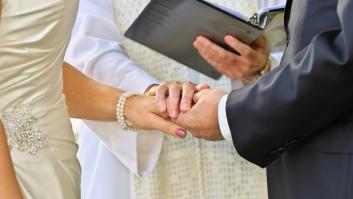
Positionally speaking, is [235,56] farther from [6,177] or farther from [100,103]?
[6,177]

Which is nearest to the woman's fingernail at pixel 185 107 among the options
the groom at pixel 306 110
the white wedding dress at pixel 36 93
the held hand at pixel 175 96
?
the held hand at pixel 175 96

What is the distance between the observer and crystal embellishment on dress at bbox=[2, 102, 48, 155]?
1567mm

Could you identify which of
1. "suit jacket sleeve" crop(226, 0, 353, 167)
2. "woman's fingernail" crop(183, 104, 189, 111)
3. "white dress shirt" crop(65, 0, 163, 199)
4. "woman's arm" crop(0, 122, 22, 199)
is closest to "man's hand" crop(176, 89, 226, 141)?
"woman's fingernail" crop(183, 104, 189, 111)

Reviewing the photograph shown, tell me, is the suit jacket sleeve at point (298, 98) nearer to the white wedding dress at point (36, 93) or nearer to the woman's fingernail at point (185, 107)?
the woman's fingernail at point (185, 107)

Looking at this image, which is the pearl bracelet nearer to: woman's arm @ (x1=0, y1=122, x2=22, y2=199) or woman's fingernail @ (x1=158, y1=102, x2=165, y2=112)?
woman's fingernail @ (x1=158, y1=102, x2=165, y2=112)

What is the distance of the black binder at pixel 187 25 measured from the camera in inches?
73.4

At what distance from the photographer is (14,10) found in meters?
1.51

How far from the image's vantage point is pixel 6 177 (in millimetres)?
1368

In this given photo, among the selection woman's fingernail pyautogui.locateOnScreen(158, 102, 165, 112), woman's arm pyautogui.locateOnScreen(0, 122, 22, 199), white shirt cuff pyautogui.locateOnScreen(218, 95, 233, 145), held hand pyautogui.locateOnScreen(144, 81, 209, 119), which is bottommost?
woman's fingernail pyautogui.locateOnScreen(158, 102, 165, 112)

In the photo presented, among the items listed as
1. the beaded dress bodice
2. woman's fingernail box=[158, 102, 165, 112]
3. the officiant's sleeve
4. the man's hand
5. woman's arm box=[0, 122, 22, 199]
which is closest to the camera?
woman's arm box=[0, 122, 22, 199]

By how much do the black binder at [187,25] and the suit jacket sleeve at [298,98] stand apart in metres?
0.32

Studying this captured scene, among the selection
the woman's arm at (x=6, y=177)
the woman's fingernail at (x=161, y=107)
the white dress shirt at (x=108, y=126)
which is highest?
the woman's arm at (x=6, y=177)

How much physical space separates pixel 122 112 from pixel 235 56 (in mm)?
338

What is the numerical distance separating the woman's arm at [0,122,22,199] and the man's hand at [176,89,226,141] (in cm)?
52
